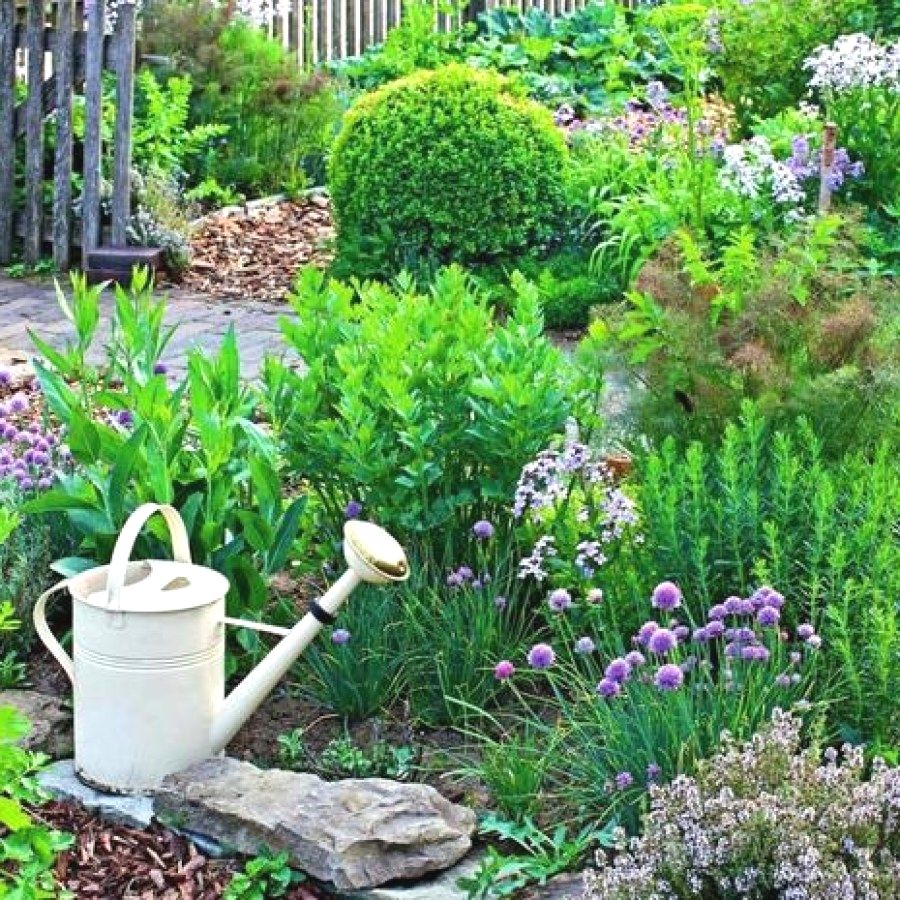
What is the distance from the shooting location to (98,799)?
399cm

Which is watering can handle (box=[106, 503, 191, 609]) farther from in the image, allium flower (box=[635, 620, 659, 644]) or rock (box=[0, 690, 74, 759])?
allium flower (box=[635, 620, 659, 644])

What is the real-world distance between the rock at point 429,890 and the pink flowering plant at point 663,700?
0.25m

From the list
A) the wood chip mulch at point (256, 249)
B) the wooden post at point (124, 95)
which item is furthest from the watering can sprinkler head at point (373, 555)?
the wooden post at point (124, 95)

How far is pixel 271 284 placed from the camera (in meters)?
8.99

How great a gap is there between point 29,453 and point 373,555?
1311 mm

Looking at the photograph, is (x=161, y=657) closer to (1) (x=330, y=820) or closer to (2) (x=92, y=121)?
(1) (x=330, y=820)

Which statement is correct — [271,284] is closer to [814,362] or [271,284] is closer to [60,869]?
[814,362]

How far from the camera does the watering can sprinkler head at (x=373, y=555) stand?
3945 millimetres

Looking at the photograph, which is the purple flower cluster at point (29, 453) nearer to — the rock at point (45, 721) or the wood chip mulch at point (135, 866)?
the rock at point (45, 721)

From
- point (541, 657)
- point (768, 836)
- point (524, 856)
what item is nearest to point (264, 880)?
point (524, 856)

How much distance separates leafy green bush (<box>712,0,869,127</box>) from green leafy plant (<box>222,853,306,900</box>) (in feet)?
21.3

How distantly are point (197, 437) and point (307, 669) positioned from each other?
2.87ft

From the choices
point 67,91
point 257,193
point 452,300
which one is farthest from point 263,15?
point 452,300

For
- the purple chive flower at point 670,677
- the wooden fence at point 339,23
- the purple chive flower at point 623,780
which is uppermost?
the wooden fence at point 339,23
